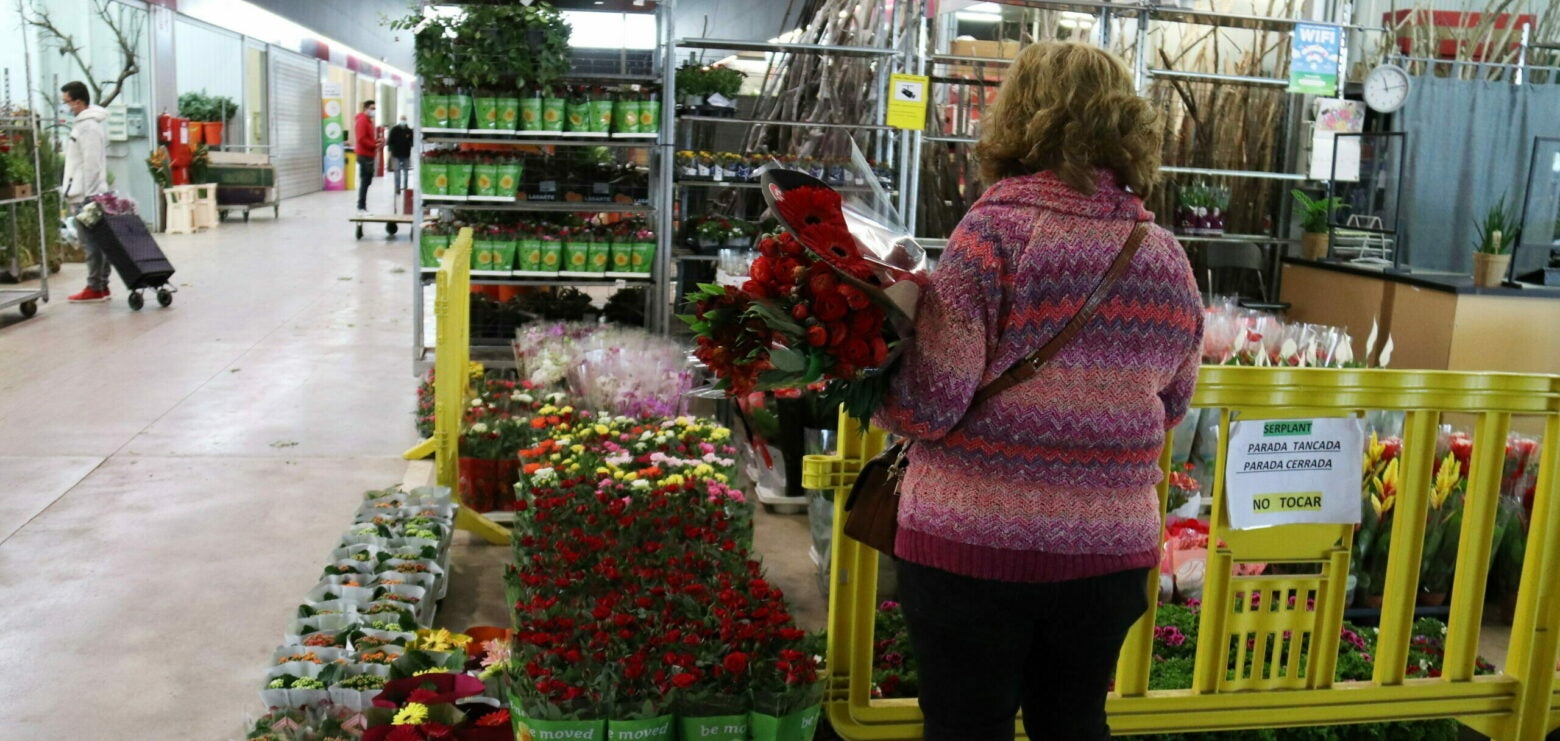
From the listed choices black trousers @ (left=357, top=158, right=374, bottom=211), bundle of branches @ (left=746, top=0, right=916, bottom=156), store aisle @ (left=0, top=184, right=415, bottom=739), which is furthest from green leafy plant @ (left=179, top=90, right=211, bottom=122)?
bundle of branches @ (left=746, top=0, right=916, bottom=156)

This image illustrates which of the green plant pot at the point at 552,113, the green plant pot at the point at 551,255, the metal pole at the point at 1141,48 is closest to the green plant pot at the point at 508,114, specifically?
the green plant pot at the point at 552,113

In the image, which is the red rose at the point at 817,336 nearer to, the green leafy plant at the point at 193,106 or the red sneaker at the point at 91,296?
the red sneaker at the point at 91,296

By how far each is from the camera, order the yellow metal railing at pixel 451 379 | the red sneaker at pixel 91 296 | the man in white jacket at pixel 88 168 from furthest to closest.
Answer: the red sneaker at pixel 91 296
the man in white jacket at pixel 88 168
the yellow metal railing at pixel 451 379

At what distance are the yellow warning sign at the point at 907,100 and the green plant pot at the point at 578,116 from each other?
1481mm

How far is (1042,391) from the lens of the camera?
70.5 inches

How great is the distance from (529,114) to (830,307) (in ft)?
16.4

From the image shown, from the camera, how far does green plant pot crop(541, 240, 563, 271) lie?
663 centimetres

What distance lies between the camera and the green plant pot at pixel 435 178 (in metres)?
6.46

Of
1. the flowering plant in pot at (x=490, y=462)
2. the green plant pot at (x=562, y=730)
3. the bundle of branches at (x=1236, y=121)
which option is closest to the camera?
the green plant pot at (x=562, y=730)

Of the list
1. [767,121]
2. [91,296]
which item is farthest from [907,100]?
[91,296]

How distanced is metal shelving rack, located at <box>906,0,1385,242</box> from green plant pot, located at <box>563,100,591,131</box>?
1.74 meters

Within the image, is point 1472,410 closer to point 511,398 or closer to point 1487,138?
point 511,398

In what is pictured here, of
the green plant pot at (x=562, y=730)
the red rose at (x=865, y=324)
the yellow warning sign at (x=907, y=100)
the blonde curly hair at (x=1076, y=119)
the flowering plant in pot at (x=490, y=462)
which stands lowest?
the flowering plant in pot at (x=490, y=462)

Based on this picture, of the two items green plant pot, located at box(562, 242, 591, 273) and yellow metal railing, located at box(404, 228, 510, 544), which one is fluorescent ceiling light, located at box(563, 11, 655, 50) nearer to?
green plant pot, located at box(562, 242, 591, 273)
